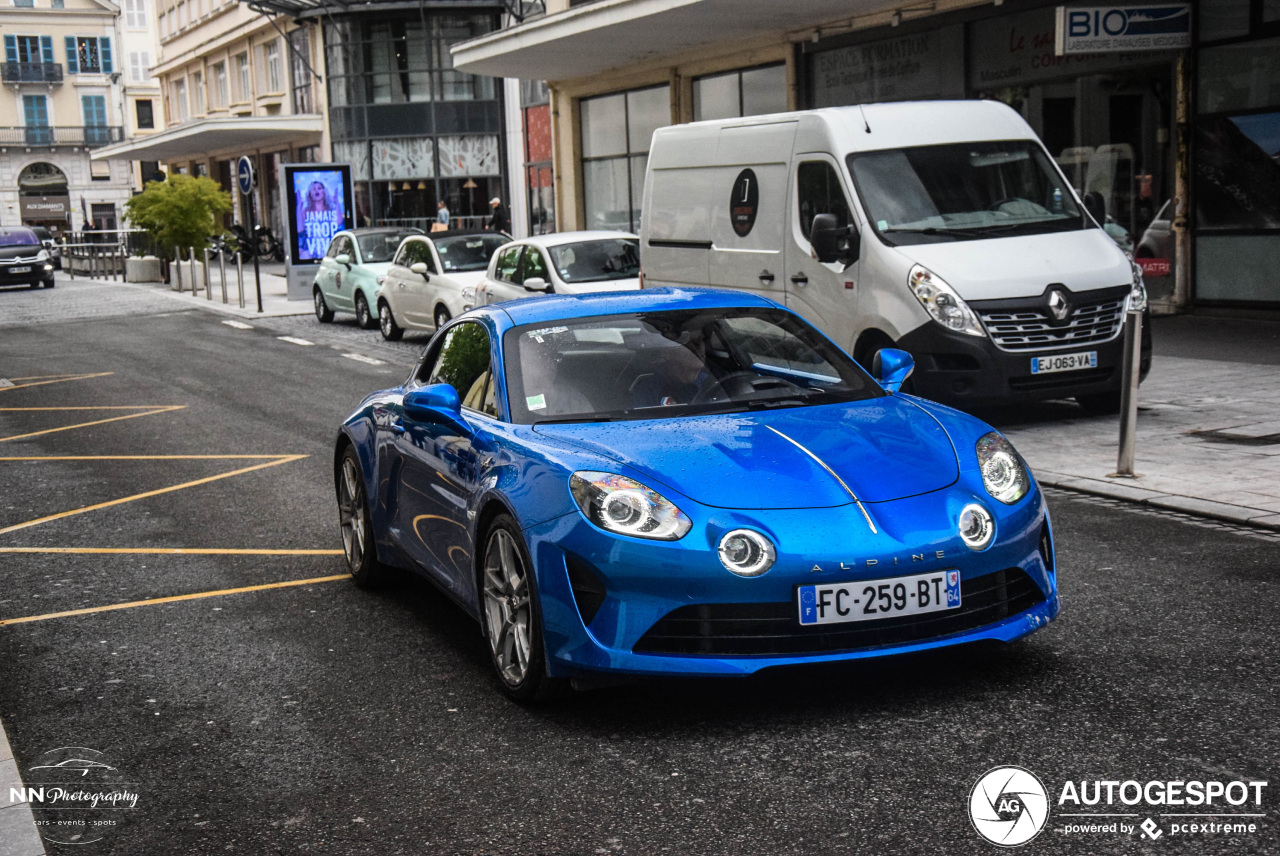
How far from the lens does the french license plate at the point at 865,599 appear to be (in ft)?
14.7

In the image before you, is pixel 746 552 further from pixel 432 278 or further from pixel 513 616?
pixel 432 278

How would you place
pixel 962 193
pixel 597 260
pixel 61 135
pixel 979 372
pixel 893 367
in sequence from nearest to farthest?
pixel 893 367 → pixel 979 372 → pixel 962 193 → pixel 597 260 → pixel 61 135

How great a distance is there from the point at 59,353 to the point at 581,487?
1825cm

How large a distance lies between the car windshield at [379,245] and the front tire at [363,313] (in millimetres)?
571

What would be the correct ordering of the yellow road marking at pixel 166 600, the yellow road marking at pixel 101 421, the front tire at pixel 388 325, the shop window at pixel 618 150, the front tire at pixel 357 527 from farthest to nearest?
the shop window at pixel 618 150
the front tire at pixel 388 325
the yellow road marking at pixel 101 421
the front tire at pixel 357 527
the yellow road marking at pixel 166 600

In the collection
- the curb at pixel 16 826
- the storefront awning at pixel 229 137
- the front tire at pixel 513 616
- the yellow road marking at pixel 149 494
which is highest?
the storefront awning at pixel 229 137

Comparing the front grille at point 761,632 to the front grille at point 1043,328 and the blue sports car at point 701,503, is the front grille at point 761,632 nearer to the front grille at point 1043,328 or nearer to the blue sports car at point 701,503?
the blue sports car at point 701,503

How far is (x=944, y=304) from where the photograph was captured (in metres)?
10.4

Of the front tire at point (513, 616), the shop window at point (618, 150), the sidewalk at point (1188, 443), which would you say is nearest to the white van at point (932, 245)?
the sidewalk at point (1188, 443)

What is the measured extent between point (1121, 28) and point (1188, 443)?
26.1ft

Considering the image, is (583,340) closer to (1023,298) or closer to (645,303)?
(645,303)

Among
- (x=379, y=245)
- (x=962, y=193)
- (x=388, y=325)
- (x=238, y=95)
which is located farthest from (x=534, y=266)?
(x=238, y=95)

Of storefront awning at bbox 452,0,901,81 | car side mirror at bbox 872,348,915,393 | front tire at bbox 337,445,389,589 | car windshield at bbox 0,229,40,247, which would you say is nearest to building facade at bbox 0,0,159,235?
car windshield at bbox 0,229,40,247

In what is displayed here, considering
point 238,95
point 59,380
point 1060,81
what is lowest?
point 59,380
